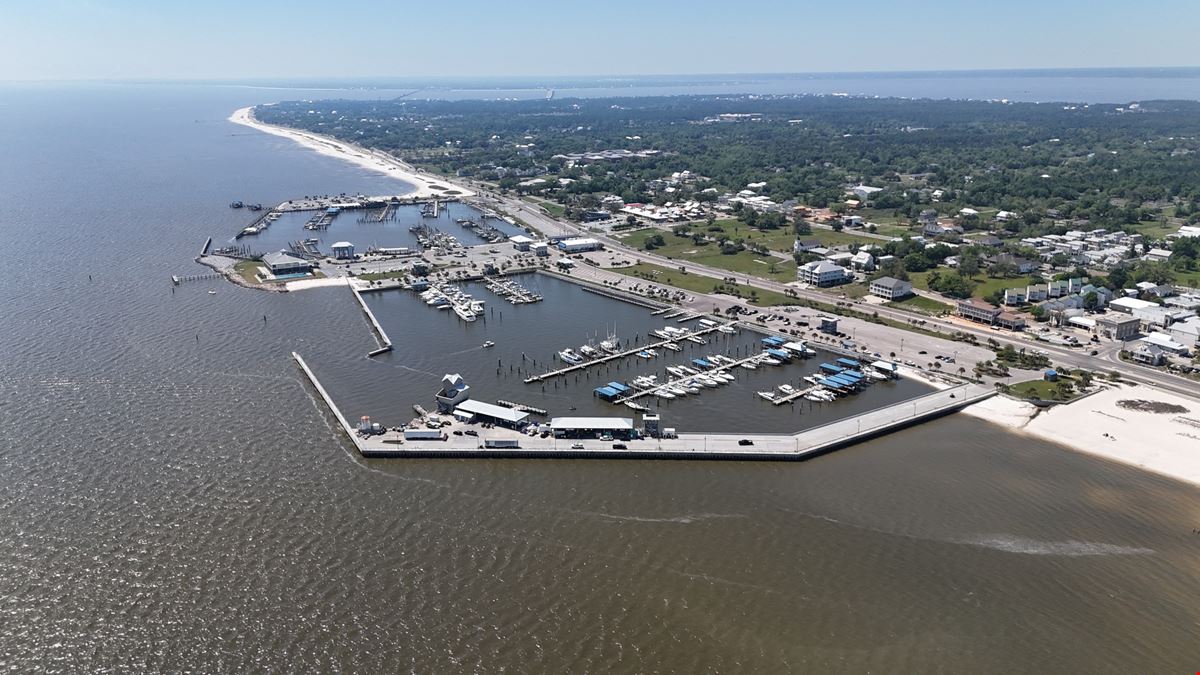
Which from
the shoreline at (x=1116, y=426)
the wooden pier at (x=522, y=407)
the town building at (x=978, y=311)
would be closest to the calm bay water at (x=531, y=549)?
the shoreline at (x=1116, y=426)

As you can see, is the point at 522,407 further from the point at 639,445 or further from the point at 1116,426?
the point at 1116,426

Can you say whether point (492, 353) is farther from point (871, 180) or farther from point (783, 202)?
point (871, 180)

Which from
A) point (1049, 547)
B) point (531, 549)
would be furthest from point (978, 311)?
point (531, 549)

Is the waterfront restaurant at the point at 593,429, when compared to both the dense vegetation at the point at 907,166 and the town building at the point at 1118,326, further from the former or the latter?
the dense vegetation at the point at 907,166

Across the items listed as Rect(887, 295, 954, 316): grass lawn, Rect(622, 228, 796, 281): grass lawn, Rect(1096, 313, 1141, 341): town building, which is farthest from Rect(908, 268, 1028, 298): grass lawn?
Rect(622, 228, 796, 281): grass lawn

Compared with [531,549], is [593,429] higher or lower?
higher

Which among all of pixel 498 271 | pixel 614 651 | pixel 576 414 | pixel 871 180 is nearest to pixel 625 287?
pixel 498 271
